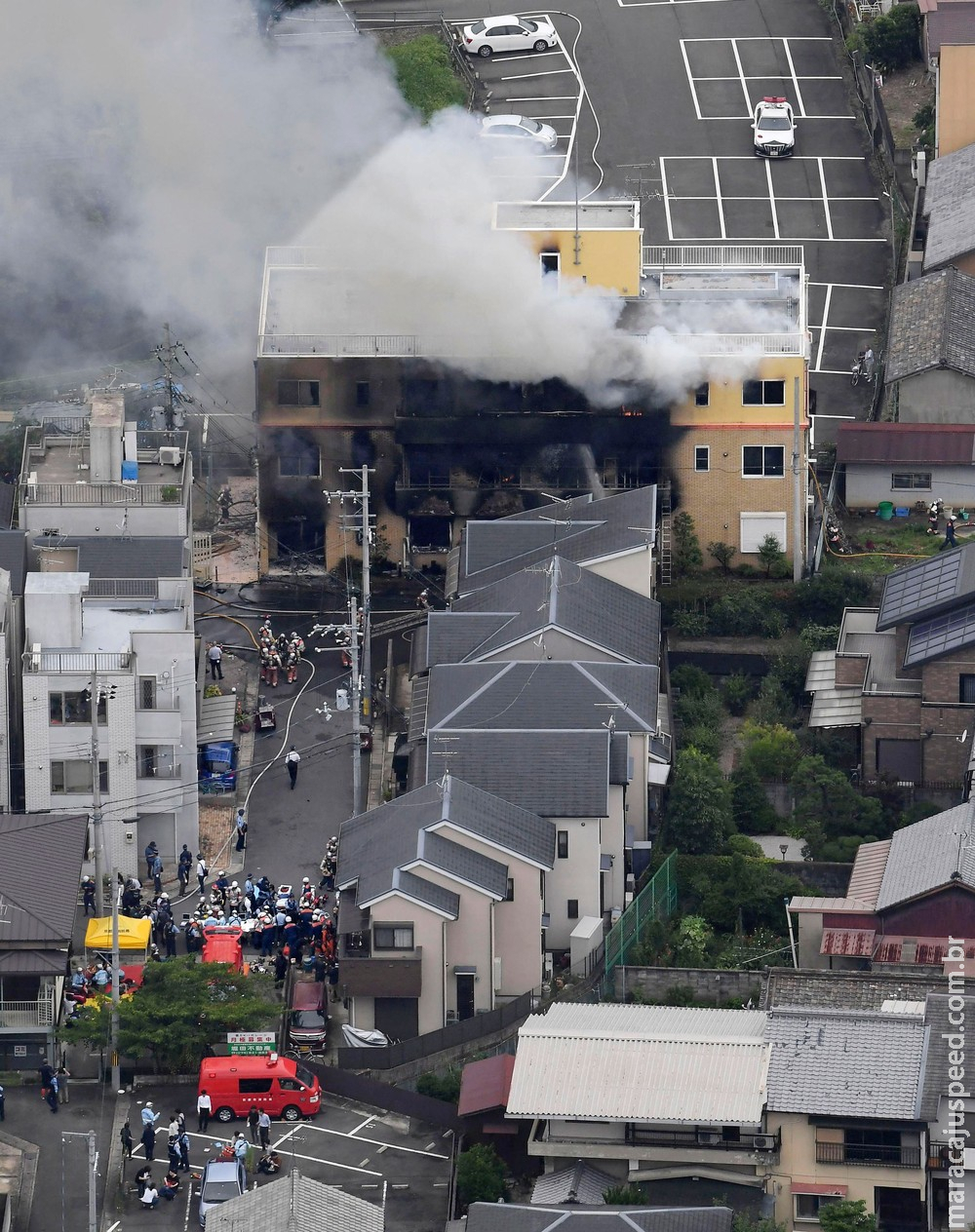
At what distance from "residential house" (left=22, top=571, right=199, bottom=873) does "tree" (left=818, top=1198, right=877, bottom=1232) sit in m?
27.5

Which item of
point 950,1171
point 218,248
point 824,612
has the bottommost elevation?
point 950,1171

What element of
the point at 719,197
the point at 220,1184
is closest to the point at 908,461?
the point at 719,197

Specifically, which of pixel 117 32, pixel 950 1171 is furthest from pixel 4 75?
pixel 950 1171

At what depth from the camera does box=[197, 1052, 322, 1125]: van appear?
97500mm

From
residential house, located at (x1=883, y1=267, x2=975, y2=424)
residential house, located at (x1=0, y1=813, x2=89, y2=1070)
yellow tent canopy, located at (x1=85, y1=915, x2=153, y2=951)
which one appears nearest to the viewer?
residential house, located at (x1=0, y1=813, x2=89, y2=1070)

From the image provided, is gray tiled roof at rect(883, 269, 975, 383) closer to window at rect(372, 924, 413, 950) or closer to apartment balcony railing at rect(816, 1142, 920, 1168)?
window at rect(372, 924, 413, 950)

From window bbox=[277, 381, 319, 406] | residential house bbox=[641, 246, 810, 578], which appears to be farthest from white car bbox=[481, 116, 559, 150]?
window bbox=[277, 381, 319, 406]

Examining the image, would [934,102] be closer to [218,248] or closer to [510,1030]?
[218,248]

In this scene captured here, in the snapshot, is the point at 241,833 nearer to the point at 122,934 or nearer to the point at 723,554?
the point at 122,934

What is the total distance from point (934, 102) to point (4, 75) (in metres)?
37.1

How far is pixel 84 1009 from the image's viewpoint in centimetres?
10012

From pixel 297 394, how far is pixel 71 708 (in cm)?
2123

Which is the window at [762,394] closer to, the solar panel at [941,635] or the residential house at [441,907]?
the solar panel at [941,635]

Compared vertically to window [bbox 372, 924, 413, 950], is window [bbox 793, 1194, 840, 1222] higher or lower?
lower
